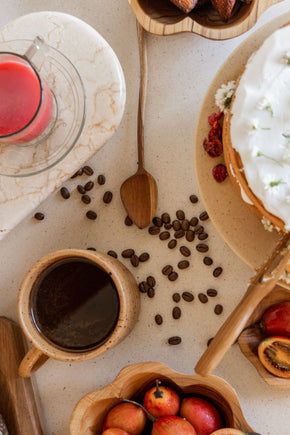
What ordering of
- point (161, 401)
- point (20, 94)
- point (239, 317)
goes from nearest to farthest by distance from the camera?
point (239, 317), point (20, 94), point (161, 401)

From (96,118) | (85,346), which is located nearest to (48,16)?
(96,118)

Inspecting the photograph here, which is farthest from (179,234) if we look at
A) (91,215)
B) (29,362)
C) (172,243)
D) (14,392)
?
(14,392)

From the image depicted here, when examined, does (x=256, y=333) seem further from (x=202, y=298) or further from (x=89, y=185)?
(x=89, y=185)

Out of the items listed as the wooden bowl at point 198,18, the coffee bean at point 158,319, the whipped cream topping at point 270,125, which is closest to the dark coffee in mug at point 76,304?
the coffee bean at point 158,319

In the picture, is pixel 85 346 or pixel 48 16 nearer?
pixel 48 16

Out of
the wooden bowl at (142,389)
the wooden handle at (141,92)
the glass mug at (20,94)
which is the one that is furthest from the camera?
the wooden handle at (141,92)

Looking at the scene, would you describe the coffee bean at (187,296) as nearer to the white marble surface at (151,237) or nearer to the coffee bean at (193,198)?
the white marble surface at (151,237)

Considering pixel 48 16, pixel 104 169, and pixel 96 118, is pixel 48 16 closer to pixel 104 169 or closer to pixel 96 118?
pixel 96 118
